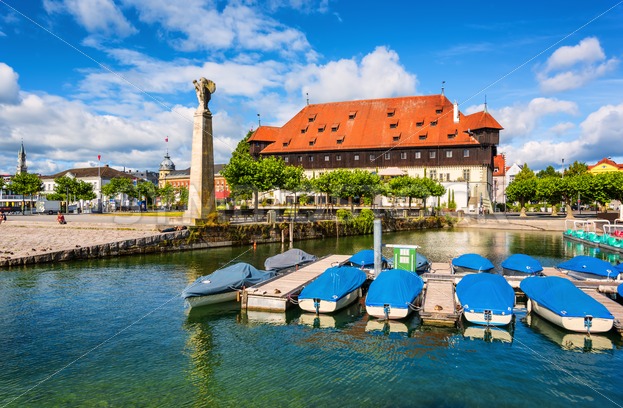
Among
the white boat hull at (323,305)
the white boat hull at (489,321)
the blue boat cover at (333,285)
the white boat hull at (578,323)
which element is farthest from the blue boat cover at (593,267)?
the white boat hull at (323,305)

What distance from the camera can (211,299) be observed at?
21141 mm

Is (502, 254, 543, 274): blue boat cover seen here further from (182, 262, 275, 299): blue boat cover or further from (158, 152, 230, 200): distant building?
(158, 152, 230, 200): distant building

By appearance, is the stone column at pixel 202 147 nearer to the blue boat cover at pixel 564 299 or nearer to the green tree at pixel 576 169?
the blue boat cover at pixel 564 299

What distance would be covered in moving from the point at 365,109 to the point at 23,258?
232ft

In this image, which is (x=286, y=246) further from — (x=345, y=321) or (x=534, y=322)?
(x=534, y=322)

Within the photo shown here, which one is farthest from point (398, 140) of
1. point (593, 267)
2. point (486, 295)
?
point (486, 295)

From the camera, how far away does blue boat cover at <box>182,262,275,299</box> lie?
20.6 m

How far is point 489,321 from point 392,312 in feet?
12.9

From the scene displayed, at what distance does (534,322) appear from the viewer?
1889cm

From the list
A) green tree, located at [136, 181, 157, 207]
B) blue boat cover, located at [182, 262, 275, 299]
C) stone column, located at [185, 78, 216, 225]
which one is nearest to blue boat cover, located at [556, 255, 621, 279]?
blue boat cover, located at [182, 262, 275, 299]

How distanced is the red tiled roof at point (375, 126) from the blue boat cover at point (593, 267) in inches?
2183

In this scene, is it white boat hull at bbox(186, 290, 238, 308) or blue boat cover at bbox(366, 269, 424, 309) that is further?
white boat hull at bbox(186, 290, 238, 308)

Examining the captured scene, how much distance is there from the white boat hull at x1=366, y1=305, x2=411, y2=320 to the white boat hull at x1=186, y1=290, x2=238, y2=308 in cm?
712

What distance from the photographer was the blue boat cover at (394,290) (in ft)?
61.3
